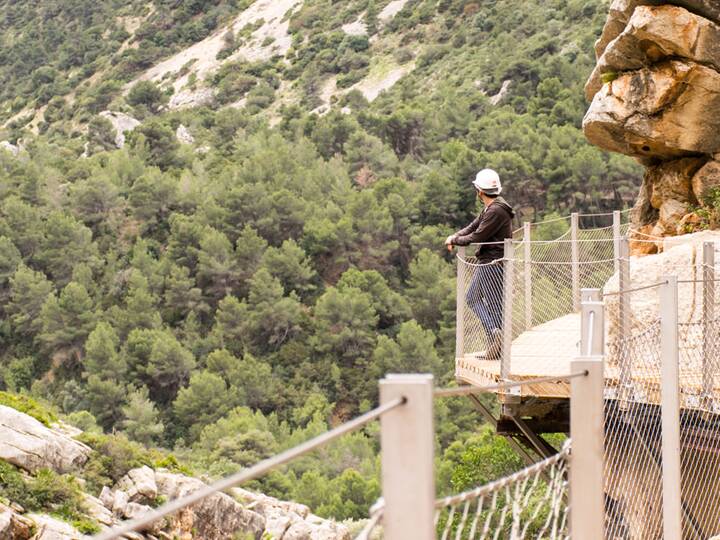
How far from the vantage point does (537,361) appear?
802cm

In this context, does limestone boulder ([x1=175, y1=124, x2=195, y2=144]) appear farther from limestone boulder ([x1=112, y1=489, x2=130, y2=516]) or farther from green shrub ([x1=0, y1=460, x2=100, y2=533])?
green shrub ([x1=0, y1=460, x2=100, y2=533])

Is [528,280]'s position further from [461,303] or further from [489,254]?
[489,254]

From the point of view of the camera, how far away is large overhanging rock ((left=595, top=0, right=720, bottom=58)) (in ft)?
34.3

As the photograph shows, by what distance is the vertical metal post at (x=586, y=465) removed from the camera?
3014mm

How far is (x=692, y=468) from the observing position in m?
6.16

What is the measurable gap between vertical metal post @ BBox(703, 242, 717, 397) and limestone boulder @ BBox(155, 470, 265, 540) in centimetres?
1566

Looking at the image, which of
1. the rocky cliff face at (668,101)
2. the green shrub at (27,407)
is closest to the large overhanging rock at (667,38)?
the rocky cliff face at (668,101)

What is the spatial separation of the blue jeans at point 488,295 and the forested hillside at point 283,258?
19.0m

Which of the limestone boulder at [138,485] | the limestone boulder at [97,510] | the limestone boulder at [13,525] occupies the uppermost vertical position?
the limestone boulder at [13,525]

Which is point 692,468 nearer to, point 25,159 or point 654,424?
point 654,424

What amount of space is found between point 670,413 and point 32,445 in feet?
55.1

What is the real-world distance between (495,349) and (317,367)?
34.0 m

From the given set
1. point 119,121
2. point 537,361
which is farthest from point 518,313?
point 119,121

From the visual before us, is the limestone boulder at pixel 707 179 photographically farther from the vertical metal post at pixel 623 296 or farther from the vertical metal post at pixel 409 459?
the vertical metal post at pixel 409 459
